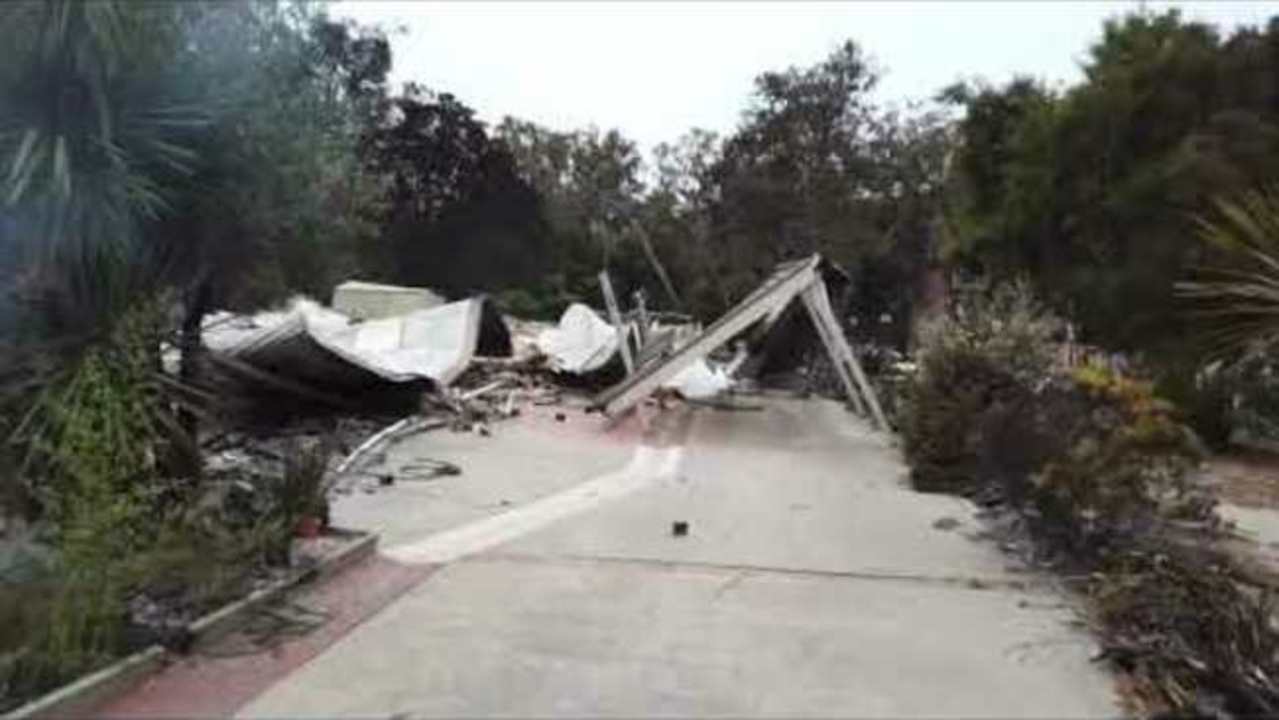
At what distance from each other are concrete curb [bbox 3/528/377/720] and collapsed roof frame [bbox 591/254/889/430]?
15.9 m

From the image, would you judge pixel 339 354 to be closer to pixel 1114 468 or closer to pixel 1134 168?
pixel 1134 168

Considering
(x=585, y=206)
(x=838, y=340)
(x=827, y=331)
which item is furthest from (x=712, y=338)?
(x=585, y=206)

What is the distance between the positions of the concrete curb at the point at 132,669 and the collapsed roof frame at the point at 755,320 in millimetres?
15933

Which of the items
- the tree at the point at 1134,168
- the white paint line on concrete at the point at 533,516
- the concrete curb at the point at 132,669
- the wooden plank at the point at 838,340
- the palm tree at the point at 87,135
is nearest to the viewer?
the concrete curb at the point at 132,669

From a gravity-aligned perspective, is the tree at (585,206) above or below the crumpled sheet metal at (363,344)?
above

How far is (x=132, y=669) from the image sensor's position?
749 centimetres

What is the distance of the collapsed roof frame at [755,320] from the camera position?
26.2m

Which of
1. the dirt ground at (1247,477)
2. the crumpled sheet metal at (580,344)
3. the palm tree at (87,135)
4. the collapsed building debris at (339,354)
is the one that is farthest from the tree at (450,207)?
the palm tree at (87,135)

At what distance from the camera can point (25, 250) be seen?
412 inches

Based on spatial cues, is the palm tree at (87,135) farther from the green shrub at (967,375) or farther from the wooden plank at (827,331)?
the wooden plank at (827,331)

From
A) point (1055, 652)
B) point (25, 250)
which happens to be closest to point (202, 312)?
point (25, 250)

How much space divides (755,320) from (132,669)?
21.9m

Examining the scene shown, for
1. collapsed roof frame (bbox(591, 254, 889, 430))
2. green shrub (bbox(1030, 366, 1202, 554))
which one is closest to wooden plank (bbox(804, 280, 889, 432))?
collapsed roof frame (bbox(591, 254, 889, 430))

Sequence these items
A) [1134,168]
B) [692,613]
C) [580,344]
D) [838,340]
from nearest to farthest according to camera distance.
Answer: [692,613] < [1134,168] < [838,340] < [580,344]
